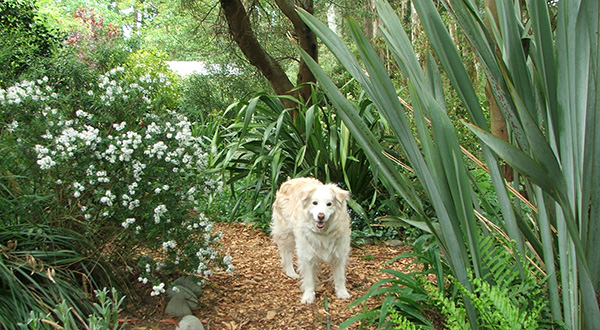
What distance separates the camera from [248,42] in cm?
820

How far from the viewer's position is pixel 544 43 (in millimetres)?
1687

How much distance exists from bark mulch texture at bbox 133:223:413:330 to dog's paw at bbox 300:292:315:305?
39 millimetres

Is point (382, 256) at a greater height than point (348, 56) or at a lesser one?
lesser

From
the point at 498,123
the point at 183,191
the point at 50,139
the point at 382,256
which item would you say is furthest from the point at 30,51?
the point at 498,123

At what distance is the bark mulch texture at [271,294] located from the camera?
3484 mm

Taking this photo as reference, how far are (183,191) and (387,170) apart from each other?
6.25 ft

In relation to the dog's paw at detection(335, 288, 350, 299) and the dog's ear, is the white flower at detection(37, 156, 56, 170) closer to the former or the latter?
the dog's ear

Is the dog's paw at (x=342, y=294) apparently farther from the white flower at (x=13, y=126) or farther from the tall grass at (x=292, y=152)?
the white flower at (x=13, y=126)

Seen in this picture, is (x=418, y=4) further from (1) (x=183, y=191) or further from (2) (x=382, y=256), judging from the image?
(2) (x=382, y=256)

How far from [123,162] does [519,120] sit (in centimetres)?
240

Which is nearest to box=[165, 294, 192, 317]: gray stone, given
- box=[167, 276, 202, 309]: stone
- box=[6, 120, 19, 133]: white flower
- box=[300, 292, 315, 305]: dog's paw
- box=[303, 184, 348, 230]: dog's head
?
box=[167, 276, 202, 309]: stone

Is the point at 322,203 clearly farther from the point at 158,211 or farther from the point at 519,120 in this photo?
the point at 519,120

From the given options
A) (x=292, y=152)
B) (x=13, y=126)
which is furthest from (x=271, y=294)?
(x=13, y=126)

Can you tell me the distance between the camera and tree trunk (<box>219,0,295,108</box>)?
8.05 metres
